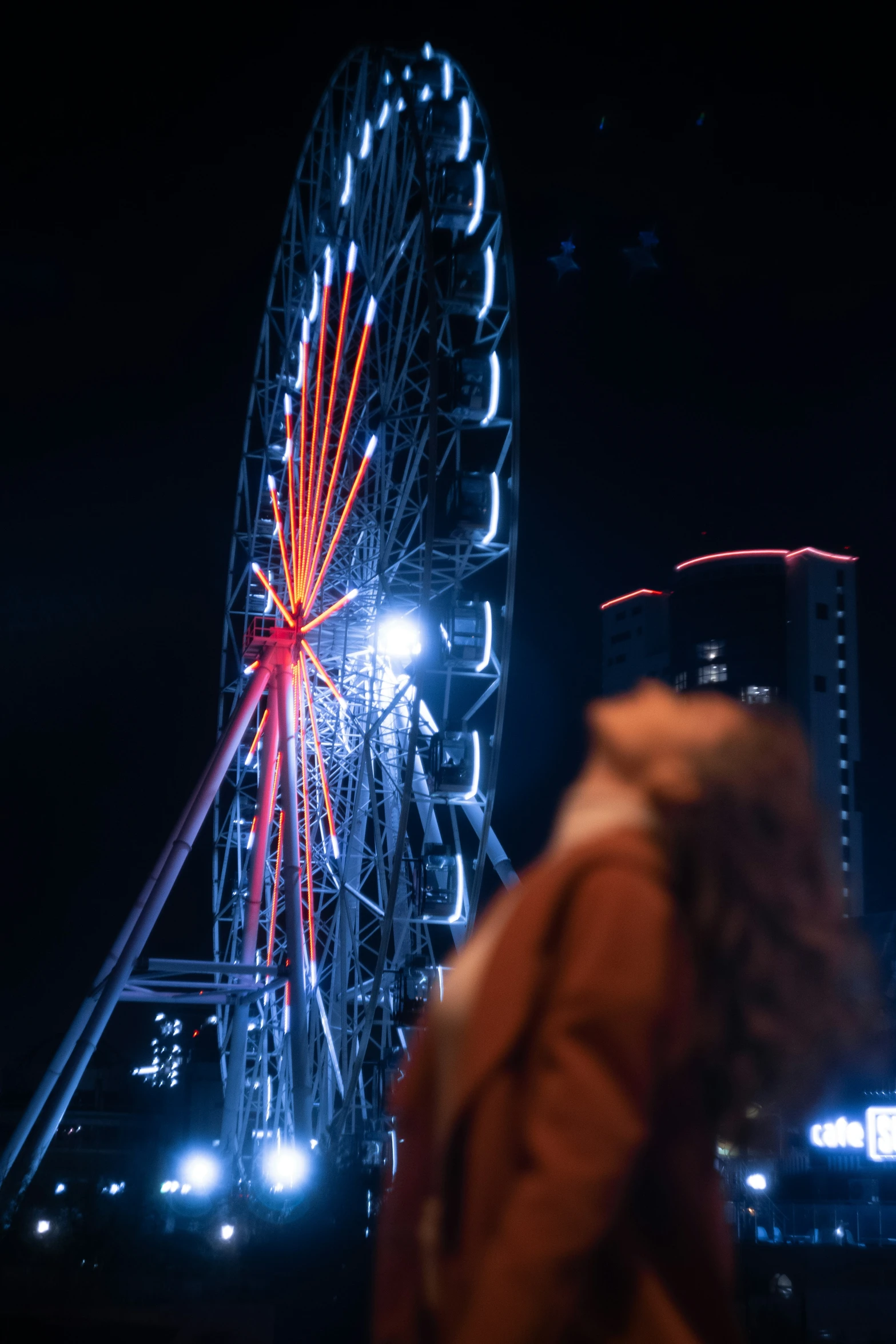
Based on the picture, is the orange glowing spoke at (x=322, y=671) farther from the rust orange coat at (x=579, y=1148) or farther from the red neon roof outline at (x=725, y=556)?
the red neon roof outline at (x=725, y=556)

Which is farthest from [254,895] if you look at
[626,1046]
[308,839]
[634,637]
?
[634,637]

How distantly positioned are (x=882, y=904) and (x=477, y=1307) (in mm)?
63024

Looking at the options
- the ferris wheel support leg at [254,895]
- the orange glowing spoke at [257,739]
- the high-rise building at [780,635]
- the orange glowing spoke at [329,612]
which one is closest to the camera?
the orange glowing spoke at [329,612]

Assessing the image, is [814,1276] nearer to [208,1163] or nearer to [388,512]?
[208,1163]

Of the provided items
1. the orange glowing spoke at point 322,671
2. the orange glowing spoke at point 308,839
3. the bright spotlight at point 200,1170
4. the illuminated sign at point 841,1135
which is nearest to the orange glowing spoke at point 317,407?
the orange glowing spoke at point 322,671

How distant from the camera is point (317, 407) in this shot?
1808cm

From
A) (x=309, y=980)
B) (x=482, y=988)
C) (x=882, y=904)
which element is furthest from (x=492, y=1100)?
(x=882, y=904)

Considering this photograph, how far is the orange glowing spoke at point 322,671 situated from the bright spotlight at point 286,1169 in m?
6.03

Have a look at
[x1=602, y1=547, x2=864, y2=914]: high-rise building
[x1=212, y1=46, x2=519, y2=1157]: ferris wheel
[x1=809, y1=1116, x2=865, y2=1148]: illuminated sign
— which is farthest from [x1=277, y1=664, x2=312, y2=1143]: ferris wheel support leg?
[x1=602, y1=547, x2=864, y2=914]: high-rise building

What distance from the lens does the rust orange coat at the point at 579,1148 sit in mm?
1499

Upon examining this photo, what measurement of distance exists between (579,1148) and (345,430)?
1667cm

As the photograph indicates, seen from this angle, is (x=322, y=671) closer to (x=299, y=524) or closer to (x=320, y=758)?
(x=320, y=758)

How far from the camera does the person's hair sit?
1.79 m

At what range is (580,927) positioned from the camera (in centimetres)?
163
